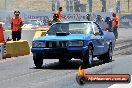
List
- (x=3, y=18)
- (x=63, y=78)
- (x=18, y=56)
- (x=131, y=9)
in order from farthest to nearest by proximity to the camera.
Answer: (x=131, y=9) < (x=3, y=18) < (x=18, y=56) < (x=63, y=78)

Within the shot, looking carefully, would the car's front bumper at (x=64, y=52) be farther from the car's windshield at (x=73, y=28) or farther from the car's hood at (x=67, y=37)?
the car's windshield at (x=73, y=28)

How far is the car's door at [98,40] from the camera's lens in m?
14.6

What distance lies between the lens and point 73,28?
14.5 metres

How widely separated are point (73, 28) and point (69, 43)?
3.35 feet

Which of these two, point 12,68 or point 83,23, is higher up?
point 83,23

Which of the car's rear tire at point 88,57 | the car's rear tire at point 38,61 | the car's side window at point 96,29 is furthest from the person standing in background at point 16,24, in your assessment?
the car's rear tire at point 88,57

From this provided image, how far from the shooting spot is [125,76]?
4.94 m

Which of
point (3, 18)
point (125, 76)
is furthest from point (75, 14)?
point (125, 76)

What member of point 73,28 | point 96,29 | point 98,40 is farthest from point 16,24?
point 73,28

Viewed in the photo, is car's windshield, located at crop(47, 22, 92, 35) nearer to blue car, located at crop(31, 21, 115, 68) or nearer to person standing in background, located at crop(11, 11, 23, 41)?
blue car, located at crop(31, 21, 115, 68)

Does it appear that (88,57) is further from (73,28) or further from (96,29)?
(96,29)

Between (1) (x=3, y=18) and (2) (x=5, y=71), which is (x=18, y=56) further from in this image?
(1) (x=3, y=18)

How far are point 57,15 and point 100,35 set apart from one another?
1033 cm

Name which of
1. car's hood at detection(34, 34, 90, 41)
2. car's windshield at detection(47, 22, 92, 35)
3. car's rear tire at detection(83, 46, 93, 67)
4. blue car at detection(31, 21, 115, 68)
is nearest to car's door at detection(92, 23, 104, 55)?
blue car at detection(31, 21, 115, 68)
